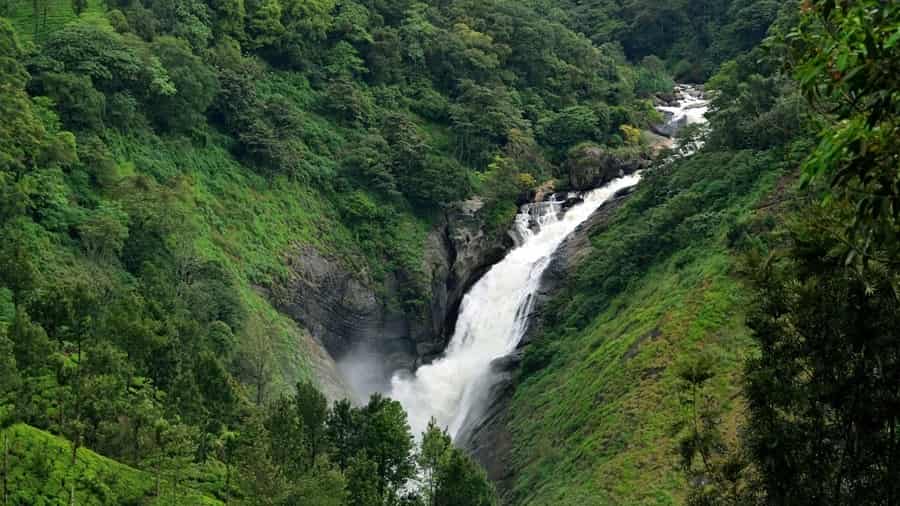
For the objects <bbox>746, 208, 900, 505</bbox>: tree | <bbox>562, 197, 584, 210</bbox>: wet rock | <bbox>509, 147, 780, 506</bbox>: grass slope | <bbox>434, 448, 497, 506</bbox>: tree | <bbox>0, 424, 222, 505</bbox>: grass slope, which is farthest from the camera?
<bbox>562, 197, 584, 210</bbox>: wet rock

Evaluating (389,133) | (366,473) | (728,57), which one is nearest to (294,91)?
(389,133)

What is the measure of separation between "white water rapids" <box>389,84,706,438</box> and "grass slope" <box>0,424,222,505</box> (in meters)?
18.5

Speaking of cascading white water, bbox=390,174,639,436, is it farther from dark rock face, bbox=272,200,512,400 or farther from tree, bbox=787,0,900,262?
tree, bbox=787,0,900,262

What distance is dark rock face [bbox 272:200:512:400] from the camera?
145ft

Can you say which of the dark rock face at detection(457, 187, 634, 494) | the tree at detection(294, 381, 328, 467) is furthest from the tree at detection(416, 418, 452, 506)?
the dark rock face at detection(457, 187, 634, 494)

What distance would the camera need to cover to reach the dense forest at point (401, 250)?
10.9 meters

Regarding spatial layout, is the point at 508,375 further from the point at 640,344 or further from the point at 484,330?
the point at 640,344

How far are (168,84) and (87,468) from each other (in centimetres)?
2372

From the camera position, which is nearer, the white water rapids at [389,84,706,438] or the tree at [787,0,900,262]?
the tree at [787,0,900,262]

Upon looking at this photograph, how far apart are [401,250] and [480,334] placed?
6.60 m

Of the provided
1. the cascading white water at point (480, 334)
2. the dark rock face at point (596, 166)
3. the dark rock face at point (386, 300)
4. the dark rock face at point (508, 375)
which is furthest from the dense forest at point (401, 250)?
the cascading white water at point (480, 334)

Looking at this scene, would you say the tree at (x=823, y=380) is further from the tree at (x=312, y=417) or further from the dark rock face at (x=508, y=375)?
the dark rock face at (x=508, y=375)

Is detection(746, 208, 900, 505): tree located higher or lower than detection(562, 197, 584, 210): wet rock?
lower

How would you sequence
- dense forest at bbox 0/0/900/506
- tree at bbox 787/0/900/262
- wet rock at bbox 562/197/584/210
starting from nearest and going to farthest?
tree at bbox 787/0/900/262, dense forest at bbox 0/0/900/506, wet rock at bbox 562/197/584/210
